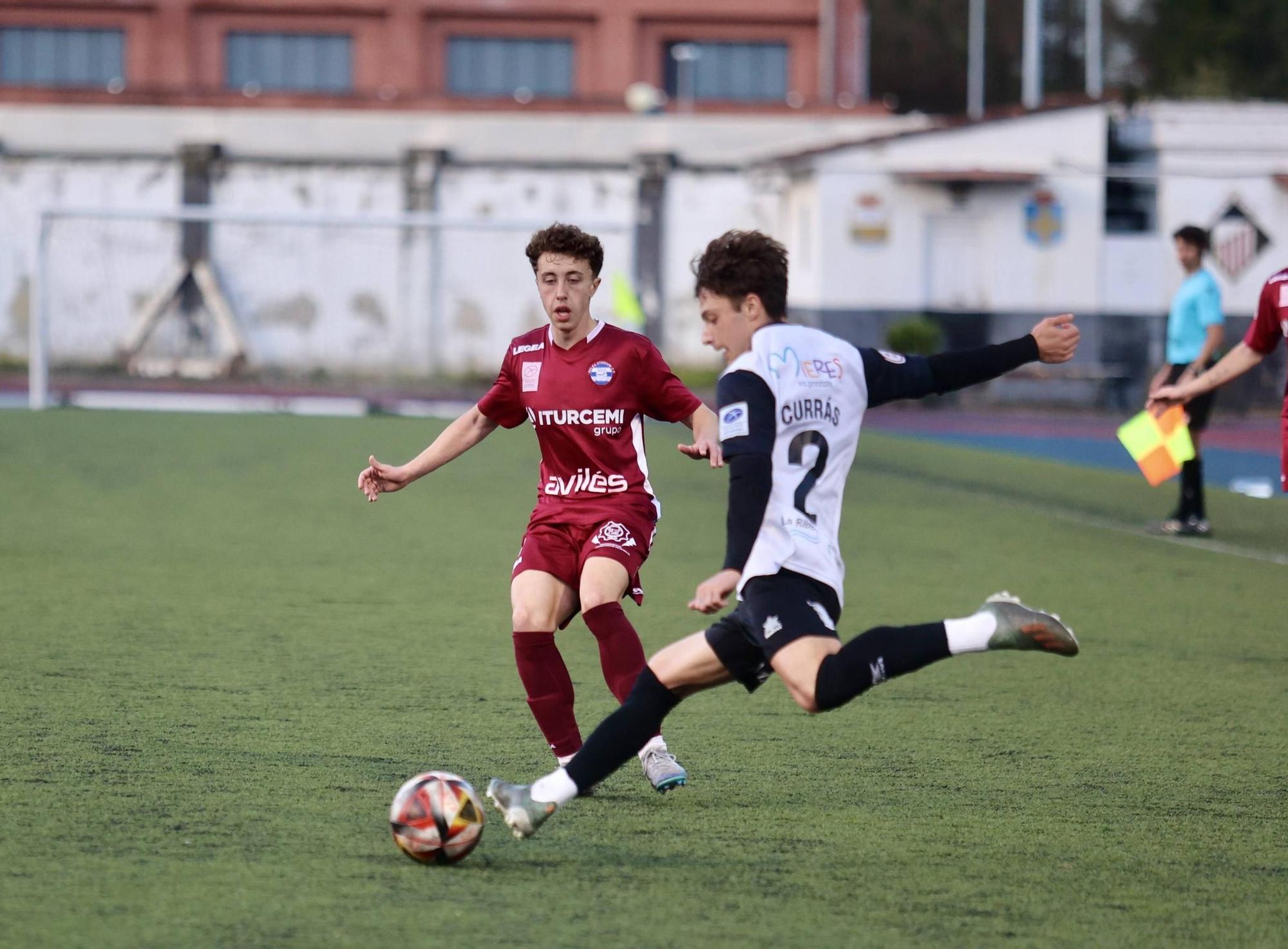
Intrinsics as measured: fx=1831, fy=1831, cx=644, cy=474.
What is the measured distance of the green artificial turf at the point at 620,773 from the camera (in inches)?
165

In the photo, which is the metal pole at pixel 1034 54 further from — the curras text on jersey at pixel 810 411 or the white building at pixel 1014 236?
the curras text on jersey at pixel 810 411

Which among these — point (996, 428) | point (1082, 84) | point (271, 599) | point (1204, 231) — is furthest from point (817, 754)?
point (1082, 84)

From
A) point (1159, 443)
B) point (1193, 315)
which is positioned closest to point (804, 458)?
point (1159, 443)

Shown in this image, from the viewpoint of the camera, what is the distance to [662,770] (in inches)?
209

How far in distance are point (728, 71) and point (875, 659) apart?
121ft

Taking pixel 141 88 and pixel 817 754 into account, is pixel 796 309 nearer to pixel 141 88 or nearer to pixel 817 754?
pixel 141 88

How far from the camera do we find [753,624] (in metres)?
4.63

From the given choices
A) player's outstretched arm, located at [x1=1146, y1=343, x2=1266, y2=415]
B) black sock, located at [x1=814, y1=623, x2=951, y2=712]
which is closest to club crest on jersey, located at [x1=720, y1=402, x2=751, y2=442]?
black sock, located at [x1=814, y1=623, x2=951, y2=712]

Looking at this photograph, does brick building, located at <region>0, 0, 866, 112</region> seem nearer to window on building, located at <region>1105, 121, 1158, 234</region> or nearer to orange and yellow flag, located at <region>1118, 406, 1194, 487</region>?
window on building, located at <region>1105, 121, 1158, 234</region>

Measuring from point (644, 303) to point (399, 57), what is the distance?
15.1 m

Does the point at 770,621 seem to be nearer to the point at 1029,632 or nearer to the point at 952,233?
the point at 1029,632

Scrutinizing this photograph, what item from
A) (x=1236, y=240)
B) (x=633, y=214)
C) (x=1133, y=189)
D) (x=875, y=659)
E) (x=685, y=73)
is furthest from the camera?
(x=685, y=73)

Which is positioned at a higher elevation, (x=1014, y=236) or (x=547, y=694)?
(x=1014, y=236)

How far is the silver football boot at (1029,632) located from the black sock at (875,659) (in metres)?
0.15
